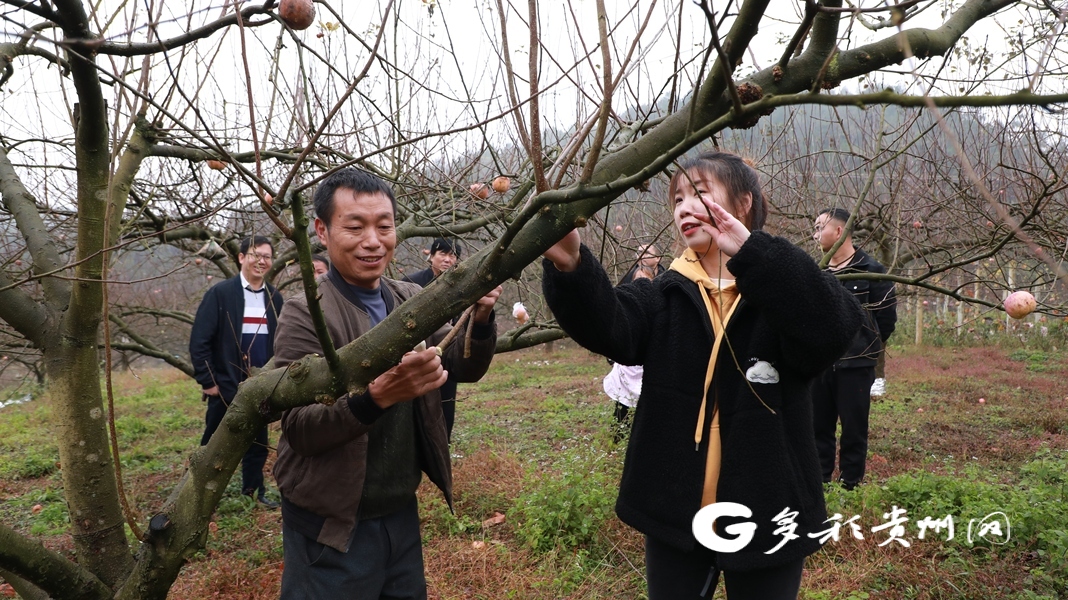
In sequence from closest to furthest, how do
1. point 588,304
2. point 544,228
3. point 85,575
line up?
point 544,228 < point 588,304 < point 85,575

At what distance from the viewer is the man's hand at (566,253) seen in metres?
1.37

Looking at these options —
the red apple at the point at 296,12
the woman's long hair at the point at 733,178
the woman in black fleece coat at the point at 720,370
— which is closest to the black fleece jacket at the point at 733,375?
the woman in black fleece coat at the point at 720,370

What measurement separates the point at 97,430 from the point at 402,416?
84 cm

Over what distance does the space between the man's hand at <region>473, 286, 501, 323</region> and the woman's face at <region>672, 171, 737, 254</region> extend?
1.59ft

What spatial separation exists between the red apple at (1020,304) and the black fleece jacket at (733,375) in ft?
4.06

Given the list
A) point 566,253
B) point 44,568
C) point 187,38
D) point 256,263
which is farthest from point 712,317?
point 256,263

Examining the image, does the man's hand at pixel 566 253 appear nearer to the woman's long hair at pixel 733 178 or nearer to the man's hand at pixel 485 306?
the man's hand at pixel 485 306

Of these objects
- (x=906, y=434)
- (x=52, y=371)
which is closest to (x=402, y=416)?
(x=52, y=371)

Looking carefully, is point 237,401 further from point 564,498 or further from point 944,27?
point 564,498

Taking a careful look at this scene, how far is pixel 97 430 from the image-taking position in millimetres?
1783

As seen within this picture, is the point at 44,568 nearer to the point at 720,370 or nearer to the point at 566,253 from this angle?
the point at 566,253

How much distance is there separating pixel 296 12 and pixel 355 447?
39.0 inches

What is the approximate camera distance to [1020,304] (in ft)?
7.64

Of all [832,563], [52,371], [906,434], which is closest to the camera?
[52,371]
